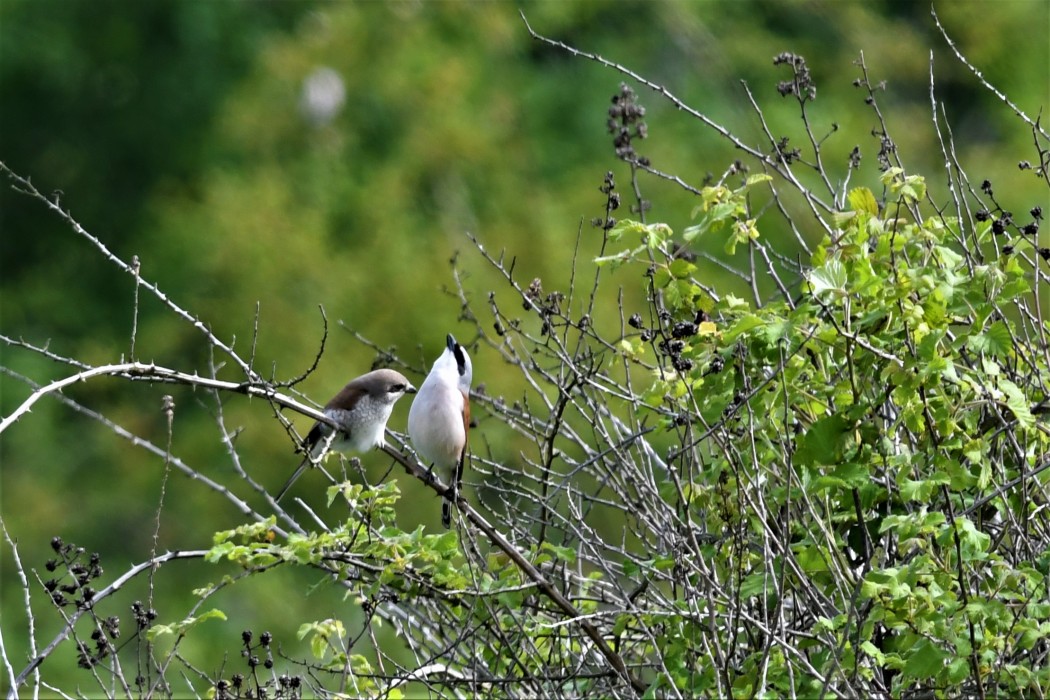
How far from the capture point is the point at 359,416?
428 cm

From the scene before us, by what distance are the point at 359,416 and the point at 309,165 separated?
1163cm

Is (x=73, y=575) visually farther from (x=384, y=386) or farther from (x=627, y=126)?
(x=627, y=126)

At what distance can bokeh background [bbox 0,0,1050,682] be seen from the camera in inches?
536

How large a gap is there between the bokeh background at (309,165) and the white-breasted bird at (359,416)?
849cm

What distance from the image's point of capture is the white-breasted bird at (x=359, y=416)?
14.0ft

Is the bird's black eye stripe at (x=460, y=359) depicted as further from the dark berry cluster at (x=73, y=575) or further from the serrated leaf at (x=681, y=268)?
the dark berry cluster at (x=73, y=575)

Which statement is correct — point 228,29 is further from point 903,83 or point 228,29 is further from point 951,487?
point 951,487

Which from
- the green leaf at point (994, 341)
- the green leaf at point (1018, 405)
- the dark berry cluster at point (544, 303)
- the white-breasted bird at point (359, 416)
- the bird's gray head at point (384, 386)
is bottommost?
the green leaf at point (1018, 405)

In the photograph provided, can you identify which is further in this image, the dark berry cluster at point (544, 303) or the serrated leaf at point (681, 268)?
the dark berry cluster at point (544, 303)

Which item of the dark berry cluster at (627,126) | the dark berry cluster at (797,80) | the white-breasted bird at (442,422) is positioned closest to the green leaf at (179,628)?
the white-breasted bird at (442,422)

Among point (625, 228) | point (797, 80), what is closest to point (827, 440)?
point (625, 228)

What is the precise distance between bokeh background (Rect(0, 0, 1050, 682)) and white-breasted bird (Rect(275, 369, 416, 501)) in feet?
27.9

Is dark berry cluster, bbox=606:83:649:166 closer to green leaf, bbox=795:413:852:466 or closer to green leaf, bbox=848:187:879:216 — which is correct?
green leaf, bbox=848:187:879:216

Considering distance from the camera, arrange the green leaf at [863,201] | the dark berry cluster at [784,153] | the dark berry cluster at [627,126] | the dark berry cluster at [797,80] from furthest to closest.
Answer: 1. the dark berry cluster at [627,126]
2. the dark berry cluster at [797,80]
3. the dark berry cluster at [784,153]
4. the green leaf at [863,201]
